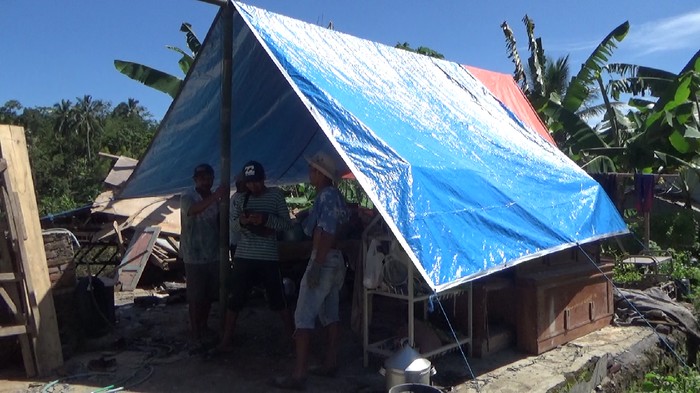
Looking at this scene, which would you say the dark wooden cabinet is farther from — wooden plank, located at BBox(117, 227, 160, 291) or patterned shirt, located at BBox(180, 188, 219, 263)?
wooden plank, located at BBox(117, 227, 160, 291)

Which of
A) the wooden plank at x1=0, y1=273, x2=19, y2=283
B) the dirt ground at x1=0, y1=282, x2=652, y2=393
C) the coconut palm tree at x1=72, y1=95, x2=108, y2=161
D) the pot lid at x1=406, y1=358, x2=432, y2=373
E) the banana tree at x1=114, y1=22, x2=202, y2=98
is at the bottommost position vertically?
the dirt ground at x1=0, y1=282, x2=652, y2=393

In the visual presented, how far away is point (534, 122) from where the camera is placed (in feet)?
28.4

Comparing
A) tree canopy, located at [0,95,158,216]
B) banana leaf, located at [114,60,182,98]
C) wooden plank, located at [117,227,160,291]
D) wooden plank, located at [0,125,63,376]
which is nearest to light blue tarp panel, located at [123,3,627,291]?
wooden plank, located at [0,125,63,376]

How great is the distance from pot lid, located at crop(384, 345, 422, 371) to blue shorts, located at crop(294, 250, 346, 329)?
63 centimetres

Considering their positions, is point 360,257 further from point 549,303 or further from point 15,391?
point 15,391

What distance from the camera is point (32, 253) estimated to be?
4.77 metres

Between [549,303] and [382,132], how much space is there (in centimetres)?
236

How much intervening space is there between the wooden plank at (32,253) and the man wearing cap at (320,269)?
1850 millimetres

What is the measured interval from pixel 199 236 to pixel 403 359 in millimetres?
2319

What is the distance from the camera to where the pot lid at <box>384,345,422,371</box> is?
405 centimetres

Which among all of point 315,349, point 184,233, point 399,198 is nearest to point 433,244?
point 399,198

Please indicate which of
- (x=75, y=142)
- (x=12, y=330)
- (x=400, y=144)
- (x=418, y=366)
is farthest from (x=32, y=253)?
(x=75, y=142)

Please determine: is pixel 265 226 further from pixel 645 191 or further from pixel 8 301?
pixel 645 191

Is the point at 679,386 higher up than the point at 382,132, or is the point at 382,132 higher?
the point at 382,132
